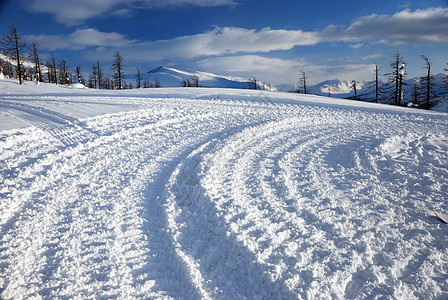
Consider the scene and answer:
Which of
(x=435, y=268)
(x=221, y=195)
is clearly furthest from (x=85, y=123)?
(x=435, y=268)

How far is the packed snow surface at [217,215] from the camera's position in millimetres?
3160

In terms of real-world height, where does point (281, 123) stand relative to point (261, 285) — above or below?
above

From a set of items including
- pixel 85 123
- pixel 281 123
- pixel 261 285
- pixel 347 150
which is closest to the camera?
pixel 261 285

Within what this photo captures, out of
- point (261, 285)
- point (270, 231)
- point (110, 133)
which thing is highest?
point (110, 133)

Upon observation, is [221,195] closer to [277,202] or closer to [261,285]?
[277,202]

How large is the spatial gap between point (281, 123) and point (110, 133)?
7525 millimetres

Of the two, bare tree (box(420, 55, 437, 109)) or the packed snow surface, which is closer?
the packed snow surface

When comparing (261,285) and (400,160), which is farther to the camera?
(400,160)

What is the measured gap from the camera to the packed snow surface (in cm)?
316

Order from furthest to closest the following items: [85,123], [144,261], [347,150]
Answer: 1. [85,123]
2. [347,150]
3. [144,261]

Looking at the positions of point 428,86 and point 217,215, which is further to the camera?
point 428,86

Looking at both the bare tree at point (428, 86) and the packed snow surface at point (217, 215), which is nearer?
the packed snow surface at point (217, 215)

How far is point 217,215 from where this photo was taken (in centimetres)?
441

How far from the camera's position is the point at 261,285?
10.3 ft
